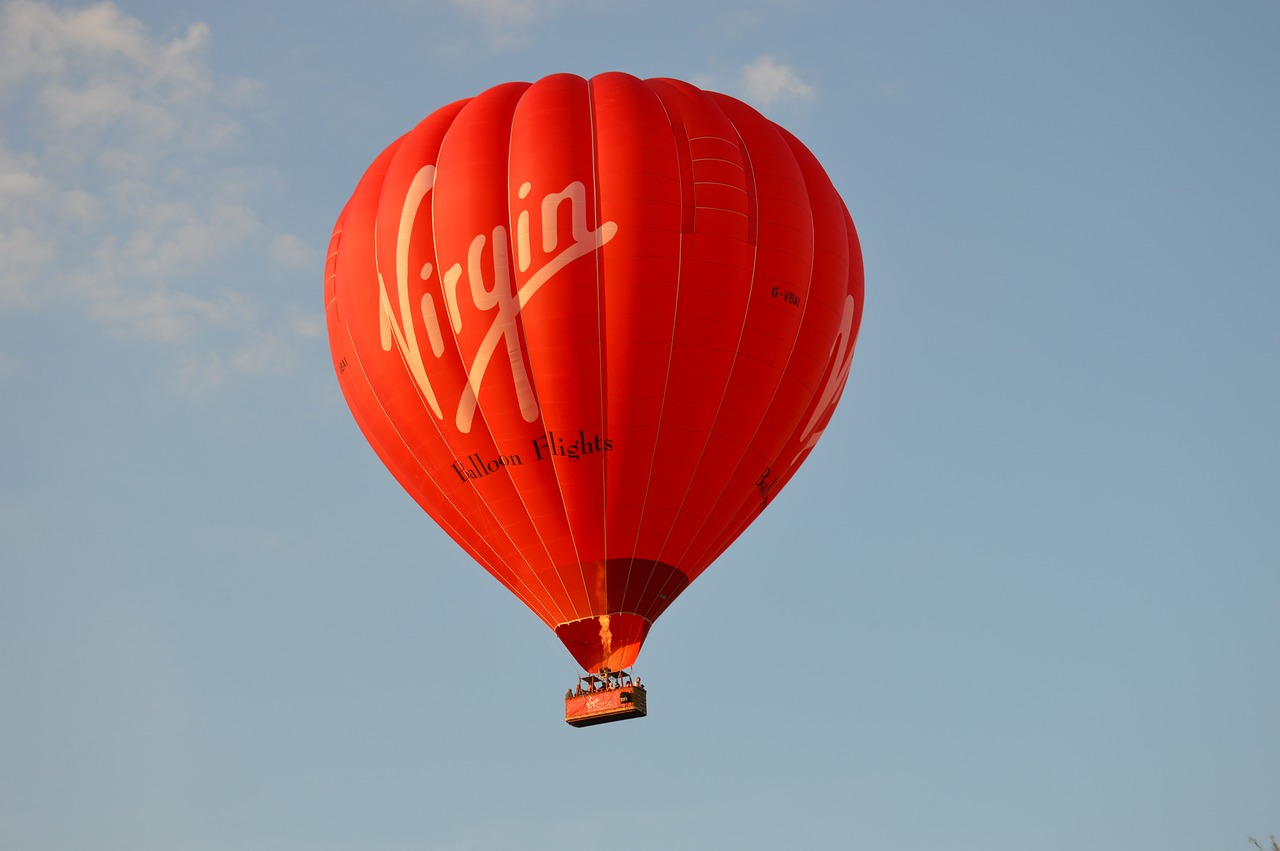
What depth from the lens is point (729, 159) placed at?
33312mm

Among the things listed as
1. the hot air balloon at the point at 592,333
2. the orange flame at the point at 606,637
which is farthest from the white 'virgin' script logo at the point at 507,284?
the orange flame at the point at 606,637

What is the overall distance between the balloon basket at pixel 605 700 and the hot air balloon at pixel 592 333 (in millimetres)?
238

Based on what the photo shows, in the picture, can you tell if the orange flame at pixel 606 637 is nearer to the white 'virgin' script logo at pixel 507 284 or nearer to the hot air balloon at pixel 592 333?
the hot air balloon at pixel 592 333

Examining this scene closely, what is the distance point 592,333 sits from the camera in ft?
106

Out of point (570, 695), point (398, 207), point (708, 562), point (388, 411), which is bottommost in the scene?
point (570, 695)

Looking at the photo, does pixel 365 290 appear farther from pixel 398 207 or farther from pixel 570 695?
→ pixel 570 695

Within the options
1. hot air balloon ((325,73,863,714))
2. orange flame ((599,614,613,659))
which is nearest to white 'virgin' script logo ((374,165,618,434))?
hot air balloon ((325,73,863,714))

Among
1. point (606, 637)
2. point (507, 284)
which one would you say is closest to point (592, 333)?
point (507, 284)

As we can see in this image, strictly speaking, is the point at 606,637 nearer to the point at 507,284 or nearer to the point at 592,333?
the point at 592,333

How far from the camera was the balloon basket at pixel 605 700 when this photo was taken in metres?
32.3

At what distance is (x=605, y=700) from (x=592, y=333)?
564 cm

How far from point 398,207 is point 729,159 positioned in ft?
17.4

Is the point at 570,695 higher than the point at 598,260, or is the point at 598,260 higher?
the point at 598,260

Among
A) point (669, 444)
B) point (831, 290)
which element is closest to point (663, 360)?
point (669, 444)
